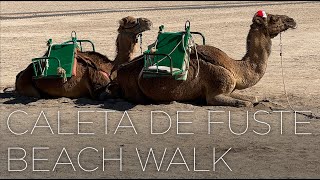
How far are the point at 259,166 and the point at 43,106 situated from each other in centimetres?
430

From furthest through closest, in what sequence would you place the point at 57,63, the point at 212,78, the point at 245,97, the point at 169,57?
1. the point at 57,63
2. the point at 245,97
3. the point at 212,78
4. the point at 169,57

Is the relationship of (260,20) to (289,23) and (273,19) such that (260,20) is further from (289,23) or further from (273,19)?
(289,23)

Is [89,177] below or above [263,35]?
below

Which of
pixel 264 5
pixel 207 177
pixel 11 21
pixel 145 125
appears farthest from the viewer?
pixel 264 5

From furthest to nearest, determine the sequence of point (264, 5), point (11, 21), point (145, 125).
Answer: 1. point (264, 5)
2. point (11, 21)
3. point (145, 125)

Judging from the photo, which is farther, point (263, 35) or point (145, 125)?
point (263, 35)

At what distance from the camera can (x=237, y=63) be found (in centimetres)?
1248

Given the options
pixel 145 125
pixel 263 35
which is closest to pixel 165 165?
pixel 145 125

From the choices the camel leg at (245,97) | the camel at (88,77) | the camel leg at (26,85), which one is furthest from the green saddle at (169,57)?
the camel leg at (26,85)

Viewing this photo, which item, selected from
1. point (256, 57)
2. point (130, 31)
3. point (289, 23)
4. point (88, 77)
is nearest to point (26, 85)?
point (88, 77)

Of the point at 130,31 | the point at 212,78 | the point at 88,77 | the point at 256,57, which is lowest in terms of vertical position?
the point at 88,77

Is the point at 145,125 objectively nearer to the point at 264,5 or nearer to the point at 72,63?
the point at 72,63

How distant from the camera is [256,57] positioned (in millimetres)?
12594

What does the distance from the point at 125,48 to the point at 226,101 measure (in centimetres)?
200
